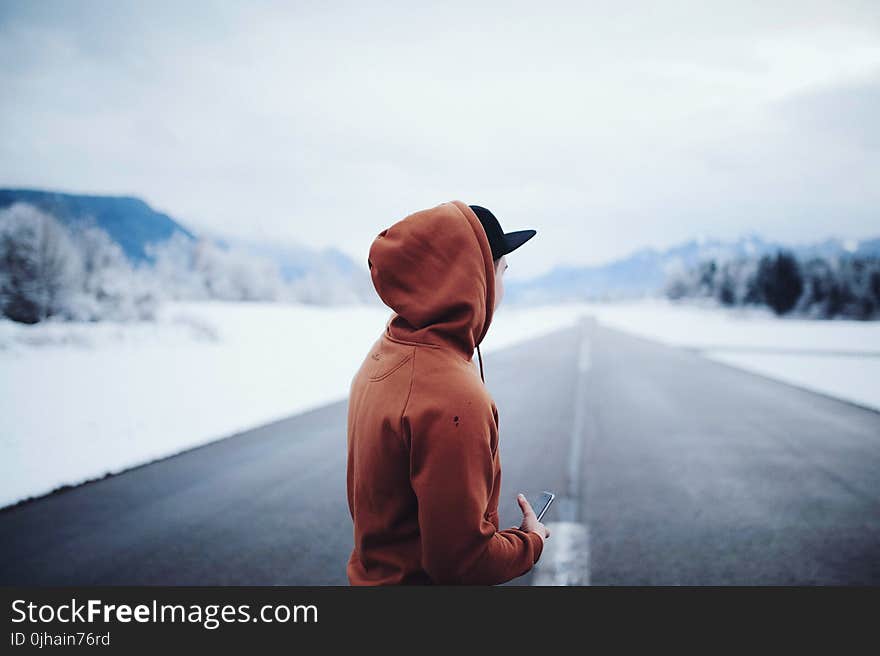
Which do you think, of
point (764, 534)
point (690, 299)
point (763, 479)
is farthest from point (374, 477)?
point (690, 299)

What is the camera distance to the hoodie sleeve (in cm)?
124

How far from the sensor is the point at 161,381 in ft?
36.6

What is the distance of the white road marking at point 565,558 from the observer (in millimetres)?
3463

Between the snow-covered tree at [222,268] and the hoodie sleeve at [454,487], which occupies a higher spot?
the snow-covered tree at [222,268]

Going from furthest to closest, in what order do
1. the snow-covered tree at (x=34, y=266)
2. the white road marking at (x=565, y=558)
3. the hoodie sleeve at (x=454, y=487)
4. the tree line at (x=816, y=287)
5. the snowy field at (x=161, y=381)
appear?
the tree line at (x=816, y=287), the snow-covered tree at (x=34, y=266), the snowy field at (x=161, y=381), the white road marking at (x=565, y=558), the hoodie sleeve at (x=454, y=487)

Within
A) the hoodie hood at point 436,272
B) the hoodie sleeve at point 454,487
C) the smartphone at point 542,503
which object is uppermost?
the hoodie hood at point 436,272

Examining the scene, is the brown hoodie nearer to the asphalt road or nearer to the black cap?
the black cap

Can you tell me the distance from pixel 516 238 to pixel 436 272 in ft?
1.34

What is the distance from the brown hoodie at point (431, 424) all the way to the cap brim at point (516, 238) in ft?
0.63

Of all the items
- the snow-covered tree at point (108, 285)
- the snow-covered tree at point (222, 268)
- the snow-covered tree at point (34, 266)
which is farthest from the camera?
the snow-covered tree at point (222, 268)

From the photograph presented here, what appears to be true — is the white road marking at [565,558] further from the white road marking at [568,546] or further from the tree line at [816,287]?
the tree line at [816,287]

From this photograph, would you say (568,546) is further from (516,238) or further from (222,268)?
(222,268)

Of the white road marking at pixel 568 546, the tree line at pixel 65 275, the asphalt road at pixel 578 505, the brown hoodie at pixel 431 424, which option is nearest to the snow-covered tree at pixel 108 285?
the tree line at pixel 65 275

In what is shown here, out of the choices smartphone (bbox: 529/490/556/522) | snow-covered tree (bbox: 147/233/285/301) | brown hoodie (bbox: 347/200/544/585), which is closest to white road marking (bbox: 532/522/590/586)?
smartphone (bbox: 529/490/556/522)
